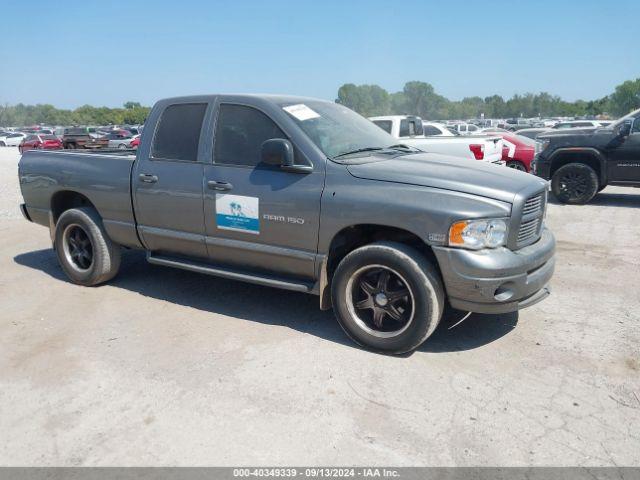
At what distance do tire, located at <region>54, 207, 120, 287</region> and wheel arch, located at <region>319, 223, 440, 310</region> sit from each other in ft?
8.44

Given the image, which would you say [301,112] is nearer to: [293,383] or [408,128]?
[293,383]

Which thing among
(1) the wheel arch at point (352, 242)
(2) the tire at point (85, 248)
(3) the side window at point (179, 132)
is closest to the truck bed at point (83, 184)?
(2) the tire at point (85, 248)

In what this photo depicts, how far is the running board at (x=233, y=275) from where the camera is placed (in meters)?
4.27

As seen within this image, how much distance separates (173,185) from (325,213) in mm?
1562

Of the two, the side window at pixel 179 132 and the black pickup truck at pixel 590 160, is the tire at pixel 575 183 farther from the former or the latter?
the side window at pixel 179 132

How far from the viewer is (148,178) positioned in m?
4.91

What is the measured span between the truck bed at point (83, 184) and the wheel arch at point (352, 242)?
6.90 ft

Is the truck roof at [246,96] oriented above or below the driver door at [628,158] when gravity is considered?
above

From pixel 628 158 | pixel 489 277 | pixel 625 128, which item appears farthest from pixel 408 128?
pixel 489 277

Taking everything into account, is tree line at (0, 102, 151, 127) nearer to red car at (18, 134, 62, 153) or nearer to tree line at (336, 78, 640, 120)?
tree line at (336, 78, 640, 120)

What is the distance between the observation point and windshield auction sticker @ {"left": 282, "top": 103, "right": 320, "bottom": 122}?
440cm

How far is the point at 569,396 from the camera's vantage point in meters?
3.34

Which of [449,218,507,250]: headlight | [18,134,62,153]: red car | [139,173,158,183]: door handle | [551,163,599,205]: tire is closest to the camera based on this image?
[449,218,507,250]: headlight

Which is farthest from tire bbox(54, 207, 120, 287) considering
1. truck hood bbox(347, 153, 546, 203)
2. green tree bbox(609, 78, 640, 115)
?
green tree bbox(609, 78, 640, 115)
